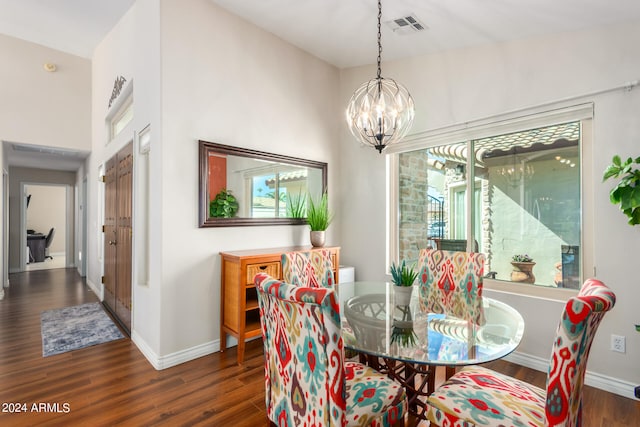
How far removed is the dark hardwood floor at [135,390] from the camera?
1965 millimetres

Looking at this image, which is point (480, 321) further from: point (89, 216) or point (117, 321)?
point (89, 216)

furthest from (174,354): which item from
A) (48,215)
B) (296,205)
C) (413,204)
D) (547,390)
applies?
(48,215)

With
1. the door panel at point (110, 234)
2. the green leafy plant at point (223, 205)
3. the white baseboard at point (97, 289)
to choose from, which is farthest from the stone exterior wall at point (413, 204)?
the white baseboard at point (97, 289)

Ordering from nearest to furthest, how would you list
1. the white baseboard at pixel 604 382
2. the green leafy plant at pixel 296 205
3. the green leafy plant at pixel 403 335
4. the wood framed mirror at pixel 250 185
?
1. the green leafy plant at pixel 403 335
2. the white baseboard at pixel 604 382
3. the wood framed mirror at pixel 250 185
4. the green leafy plant at pixel 296 205

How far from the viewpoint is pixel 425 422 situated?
1.95 metres

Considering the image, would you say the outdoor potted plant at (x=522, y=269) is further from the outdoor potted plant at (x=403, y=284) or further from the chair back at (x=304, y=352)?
the chair back at (x=304, y=352)

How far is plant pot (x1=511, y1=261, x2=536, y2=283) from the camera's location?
2779 mm

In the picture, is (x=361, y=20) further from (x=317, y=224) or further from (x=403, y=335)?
(x=403, y=335)

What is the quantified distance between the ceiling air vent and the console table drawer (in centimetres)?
241

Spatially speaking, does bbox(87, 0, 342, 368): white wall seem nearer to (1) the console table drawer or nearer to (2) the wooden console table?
(2) the wooden console table

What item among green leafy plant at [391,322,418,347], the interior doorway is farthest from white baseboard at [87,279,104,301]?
the interior doorway

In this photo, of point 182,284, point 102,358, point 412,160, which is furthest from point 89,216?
point 412,160

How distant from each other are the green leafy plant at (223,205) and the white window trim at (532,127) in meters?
1.91

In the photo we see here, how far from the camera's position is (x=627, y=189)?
2074 millimetres
